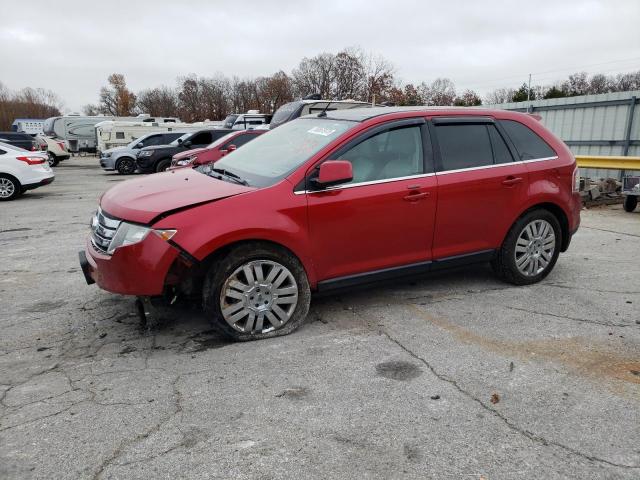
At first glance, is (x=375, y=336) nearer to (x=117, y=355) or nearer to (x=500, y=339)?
(x=500, y=339)

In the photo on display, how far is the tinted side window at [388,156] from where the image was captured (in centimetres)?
414

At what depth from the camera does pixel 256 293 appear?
380cm

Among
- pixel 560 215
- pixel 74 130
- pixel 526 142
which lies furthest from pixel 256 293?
pixel 74 130

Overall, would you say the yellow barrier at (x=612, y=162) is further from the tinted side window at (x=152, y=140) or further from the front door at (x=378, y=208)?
the tinted side window at (x=152, y=140)

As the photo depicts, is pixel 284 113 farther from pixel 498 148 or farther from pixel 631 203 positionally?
pixel 498 148

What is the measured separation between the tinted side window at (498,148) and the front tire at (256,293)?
91.3 inches

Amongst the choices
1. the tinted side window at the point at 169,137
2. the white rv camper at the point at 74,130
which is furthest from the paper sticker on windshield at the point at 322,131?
the white rv camper at the point at 74,130

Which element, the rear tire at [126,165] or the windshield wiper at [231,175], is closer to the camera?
the windshield wiper at [231,175]

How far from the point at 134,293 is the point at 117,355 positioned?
483 millimetres

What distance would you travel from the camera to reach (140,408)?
9.61ft

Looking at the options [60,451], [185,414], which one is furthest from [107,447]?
[185,414]

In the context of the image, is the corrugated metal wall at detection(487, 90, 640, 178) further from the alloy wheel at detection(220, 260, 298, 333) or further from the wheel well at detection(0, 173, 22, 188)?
the wheel well at detection(0, 173, 22, 188)

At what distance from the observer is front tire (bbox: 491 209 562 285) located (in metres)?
4.94

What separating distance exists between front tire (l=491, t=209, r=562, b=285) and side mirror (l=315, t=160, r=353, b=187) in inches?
80.1
